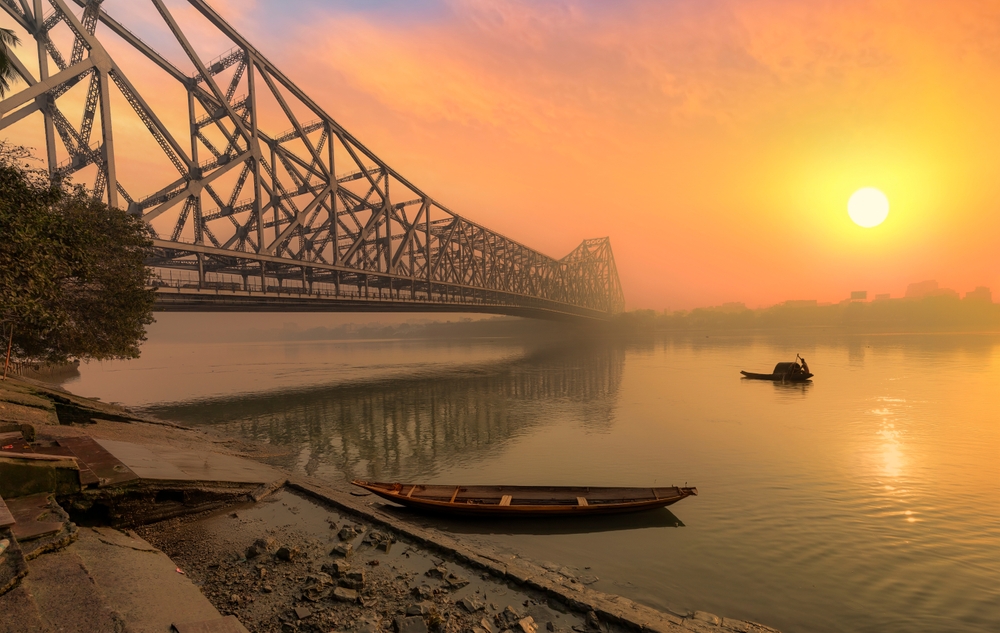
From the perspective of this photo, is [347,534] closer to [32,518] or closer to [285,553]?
[285,553]

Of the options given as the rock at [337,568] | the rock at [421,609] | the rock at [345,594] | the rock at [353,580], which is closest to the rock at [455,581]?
the rock at [421,609]

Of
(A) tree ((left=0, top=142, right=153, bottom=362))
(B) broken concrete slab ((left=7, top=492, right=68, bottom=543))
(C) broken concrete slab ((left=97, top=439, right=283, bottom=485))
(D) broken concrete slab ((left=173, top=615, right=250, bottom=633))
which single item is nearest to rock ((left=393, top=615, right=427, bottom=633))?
(D) broken concrete slab ((left=173, top=615, right=250, bottom=633))

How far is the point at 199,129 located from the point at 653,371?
6085 centimetres

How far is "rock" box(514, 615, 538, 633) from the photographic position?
8.06 metres

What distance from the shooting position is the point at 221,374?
68438mm

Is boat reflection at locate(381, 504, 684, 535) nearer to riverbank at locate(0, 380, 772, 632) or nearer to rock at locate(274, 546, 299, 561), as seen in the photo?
riverbank at locate(0, 380, 772, 632)

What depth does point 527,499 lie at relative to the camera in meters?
14.6

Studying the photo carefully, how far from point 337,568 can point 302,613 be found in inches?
60.1

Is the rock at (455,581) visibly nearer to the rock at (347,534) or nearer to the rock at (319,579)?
the rock at (319,579)

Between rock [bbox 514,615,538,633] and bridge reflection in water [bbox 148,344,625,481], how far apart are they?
1240 cm

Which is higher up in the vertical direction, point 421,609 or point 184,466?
point 184,466

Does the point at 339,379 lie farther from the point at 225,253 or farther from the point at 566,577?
the point at 566,577

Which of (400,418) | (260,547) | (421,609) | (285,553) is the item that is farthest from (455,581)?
(400,418)

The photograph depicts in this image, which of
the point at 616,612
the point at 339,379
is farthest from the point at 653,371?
the point at 616,612
